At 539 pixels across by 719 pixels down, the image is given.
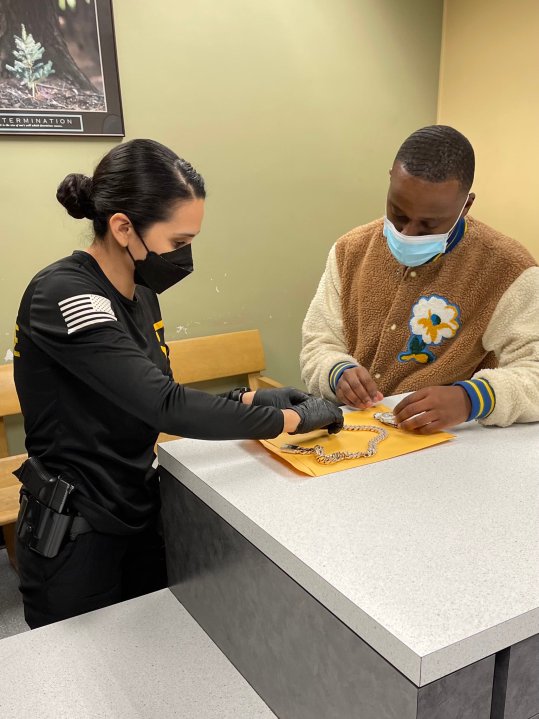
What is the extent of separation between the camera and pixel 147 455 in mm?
1172

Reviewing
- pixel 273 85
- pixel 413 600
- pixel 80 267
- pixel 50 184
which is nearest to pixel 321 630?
pixel 413 600

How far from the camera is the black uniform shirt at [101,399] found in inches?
36.6

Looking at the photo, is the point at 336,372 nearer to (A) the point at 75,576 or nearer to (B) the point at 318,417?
(B) the point at 318,417

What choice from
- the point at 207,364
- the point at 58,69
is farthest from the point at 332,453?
the point at 58,69

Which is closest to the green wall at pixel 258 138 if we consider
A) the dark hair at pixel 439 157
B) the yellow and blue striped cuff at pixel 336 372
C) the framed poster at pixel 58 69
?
the framed poster at pixel 58 69

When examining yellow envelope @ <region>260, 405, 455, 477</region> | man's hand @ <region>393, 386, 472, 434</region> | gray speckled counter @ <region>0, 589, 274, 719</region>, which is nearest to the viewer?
gray speckled counter @ <region>0, 589, 274, 719</region>

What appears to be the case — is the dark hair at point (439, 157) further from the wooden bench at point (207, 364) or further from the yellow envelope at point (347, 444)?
the wooden bench at point (207, 364)

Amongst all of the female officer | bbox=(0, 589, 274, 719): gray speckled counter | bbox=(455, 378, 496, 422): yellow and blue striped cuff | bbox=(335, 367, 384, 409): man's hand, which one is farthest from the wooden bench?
bbox=(455, 378, 496, 422): yellow and blue striped cuff

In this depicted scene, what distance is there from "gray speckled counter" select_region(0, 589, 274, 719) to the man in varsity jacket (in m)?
0.52

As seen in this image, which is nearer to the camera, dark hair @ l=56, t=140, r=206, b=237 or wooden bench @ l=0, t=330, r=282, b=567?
dark hair @ l=56, t=140, r=206, b=237

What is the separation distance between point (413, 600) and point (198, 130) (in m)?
2.37

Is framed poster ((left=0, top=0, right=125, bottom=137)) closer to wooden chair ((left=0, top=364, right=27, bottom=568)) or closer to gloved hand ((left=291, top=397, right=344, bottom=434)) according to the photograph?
wooden chair ((left=0, top=364, right=27, bottom=568))

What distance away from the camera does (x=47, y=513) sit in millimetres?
1067

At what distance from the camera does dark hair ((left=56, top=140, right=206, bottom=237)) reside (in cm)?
107
